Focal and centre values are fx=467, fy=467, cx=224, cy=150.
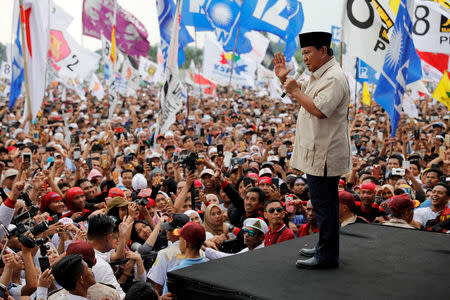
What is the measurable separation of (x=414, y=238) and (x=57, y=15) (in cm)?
1851

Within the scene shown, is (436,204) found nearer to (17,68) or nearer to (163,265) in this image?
(163,265)

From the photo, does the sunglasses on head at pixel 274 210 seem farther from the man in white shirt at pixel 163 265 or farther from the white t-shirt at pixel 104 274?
the white t-shirt at pixel 104 274

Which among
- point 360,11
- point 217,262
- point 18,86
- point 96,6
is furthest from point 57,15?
point 217,262

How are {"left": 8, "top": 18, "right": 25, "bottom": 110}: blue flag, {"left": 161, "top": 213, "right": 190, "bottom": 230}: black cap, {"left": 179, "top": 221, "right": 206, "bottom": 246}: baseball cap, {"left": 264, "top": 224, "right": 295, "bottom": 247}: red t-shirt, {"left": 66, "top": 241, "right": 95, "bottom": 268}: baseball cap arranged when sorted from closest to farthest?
{"left": 66, "top": 241, "right": 95, "bottom": 268}: baseball cap → {"left": 179, "top": 221, "right": 206, "bottom": 246}: baseball cap → {"left": 161, "top": 213, "right": 190, "bottom": 230}: black cap → {"left": 264, "top": 224, "right": 295, "bottom": 247}: red t-shirt → {"left": 8, "top": 18, "right": 25, "bottom": 110}: blue flag

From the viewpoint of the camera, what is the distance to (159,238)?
Answer: 16.9 feet

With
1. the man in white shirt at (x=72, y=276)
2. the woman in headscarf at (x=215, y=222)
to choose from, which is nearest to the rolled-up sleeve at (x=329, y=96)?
the man in white shirt at (x=72, y=276)

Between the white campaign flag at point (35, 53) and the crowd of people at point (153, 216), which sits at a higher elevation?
the white campaign flag at point (35, 53)

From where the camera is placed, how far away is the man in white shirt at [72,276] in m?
3.10

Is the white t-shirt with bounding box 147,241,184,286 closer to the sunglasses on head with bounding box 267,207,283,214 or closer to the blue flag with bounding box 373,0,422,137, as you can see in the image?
the sunglasses on head with bounding box 267,207,283,214

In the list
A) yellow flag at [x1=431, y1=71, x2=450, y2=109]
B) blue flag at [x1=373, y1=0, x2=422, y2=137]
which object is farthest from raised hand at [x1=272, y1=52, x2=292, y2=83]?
yellow flag at [x1=431, y1=71, x2=450, y2=109]

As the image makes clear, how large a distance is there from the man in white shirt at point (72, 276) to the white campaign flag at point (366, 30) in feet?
25.6

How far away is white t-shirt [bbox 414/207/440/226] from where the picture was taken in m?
5.94

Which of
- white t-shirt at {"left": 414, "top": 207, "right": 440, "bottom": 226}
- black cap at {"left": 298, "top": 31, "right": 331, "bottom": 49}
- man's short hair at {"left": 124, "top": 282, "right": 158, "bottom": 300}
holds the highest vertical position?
black cap at {"left": 298, "top": 31, "right": 331, "bottom": 49}

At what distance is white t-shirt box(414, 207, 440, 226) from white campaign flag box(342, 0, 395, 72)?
4227 millimetres
